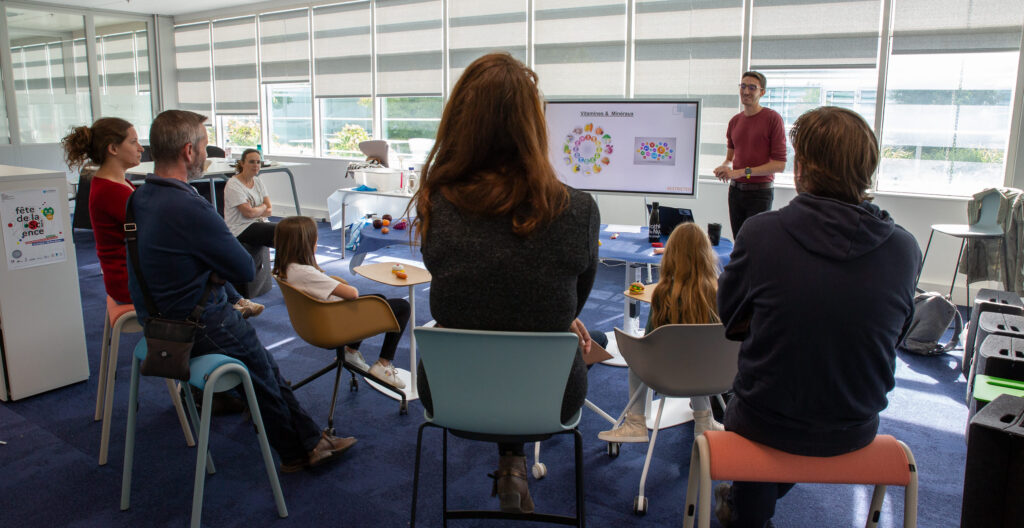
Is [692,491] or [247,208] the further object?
[247,208]

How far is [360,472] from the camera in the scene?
8.23ft

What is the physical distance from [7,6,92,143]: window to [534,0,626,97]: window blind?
648 cm

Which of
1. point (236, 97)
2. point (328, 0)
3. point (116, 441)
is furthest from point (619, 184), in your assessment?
point (236, 97)

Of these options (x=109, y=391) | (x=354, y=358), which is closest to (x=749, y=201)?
(x=354, y=358)

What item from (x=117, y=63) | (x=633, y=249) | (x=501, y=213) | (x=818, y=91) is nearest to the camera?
(x=501, y=213)

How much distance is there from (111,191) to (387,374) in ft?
4.53

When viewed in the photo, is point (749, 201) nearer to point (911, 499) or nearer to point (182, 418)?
point (911, 499)

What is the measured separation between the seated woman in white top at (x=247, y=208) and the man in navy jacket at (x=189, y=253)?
2.37 meters

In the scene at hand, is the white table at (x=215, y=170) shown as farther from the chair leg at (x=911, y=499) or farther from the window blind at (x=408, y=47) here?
the chair leg at (x=911, y=499)

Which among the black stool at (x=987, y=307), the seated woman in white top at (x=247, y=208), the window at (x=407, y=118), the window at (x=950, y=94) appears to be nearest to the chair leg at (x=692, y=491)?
the black stool at (x=987, y=307)

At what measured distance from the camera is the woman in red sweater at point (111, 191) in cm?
259

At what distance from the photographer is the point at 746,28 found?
5402mm

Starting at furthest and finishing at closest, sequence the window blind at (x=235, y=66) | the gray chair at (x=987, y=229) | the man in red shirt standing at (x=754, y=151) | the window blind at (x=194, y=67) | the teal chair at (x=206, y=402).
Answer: the window blind at (x=194, y=67)
the window blind at (x=235, y=66)
the man in red shirt standing at (x=754, y=151)
the gray chair at (x=987, y=229)
the teal chair at (x=206, y=402)

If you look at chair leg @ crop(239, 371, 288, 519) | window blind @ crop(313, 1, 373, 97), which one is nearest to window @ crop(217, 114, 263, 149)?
window blind @ crop(313, 1, 373, 97)
